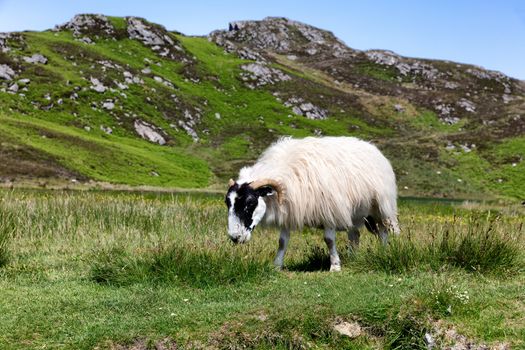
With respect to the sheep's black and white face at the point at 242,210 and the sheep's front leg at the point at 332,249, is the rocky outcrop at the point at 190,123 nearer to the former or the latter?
the sheep's front leg at the point at 332,249

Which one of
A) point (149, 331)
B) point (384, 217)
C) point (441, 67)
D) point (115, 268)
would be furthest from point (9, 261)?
point (441, 67)

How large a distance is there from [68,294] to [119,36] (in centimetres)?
11318

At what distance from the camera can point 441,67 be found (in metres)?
166

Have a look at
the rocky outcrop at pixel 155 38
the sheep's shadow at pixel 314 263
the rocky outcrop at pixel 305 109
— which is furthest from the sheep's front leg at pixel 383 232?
the rocky outcrop at pixel 155 38

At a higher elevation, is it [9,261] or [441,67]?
[441,67]

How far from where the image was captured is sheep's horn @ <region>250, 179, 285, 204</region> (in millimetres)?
11758

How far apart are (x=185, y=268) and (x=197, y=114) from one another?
85627 millimetres

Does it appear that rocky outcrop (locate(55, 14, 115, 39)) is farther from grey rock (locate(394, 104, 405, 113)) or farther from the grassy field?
the grassy field

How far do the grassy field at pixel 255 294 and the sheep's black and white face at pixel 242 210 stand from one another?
459 mm

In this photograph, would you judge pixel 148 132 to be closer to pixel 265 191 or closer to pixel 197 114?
pixel 197 114

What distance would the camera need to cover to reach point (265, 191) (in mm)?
11930

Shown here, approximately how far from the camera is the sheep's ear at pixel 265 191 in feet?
38.8

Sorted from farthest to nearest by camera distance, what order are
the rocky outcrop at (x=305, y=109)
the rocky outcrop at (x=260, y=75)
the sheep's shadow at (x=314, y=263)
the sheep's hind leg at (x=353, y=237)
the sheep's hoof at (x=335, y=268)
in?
1. the rocky outcrop at (x=260, y=75)
2. the rocky outcrop at (x=305, y=109)
3. the sheep's hind leg at (x=353, y=237)
4. the sheep's shadow at (x=314, y=263)
5. the sheep's hoof at (x=335, y=268)

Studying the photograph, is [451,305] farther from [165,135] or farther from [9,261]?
[165,135]
